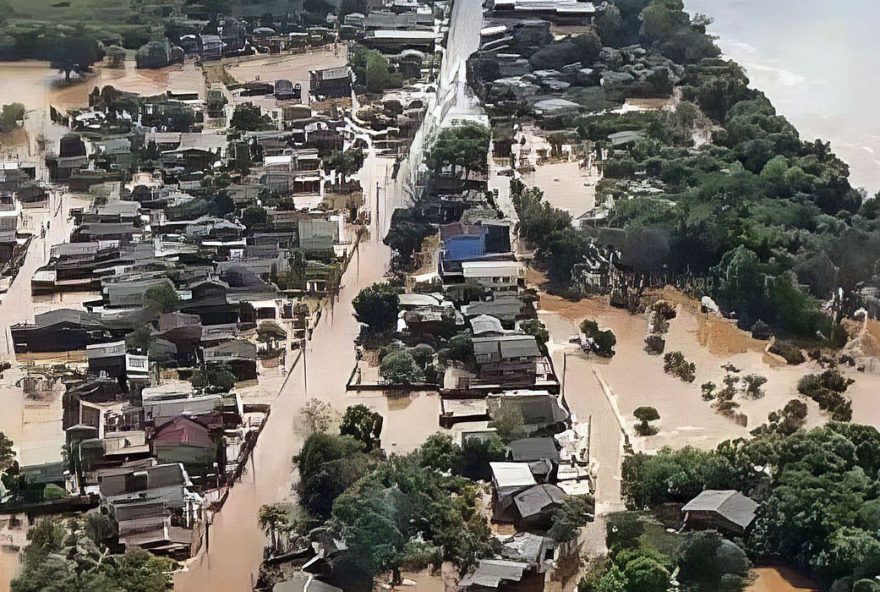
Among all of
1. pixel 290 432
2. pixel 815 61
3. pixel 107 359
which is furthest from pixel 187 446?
pixel 815 61

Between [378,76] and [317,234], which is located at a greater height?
[378,76]

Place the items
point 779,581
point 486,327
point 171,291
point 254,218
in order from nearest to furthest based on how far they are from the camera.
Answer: point 779,581
point 486,327
point 171,291
point 254,218

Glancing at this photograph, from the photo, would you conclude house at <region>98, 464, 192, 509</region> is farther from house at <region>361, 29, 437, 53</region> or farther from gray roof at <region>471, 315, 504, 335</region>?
house at <region>361, 29, 437, 53</region>

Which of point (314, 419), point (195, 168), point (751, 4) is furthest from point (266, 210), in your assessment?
point (751, 4)

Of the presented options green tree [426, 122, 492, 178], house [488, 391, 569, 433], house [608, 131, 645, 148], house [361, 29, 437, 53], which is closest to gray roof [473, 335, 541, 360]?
house [488, 391, 569, 433]

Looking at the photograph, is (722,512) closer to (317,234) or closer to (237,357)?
(237,357)

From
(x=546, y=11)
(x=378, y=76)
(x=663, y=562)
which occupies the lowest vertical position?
(x=663, y=562)

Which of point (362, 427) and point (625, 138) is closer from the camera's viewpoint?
point (362, 427)
